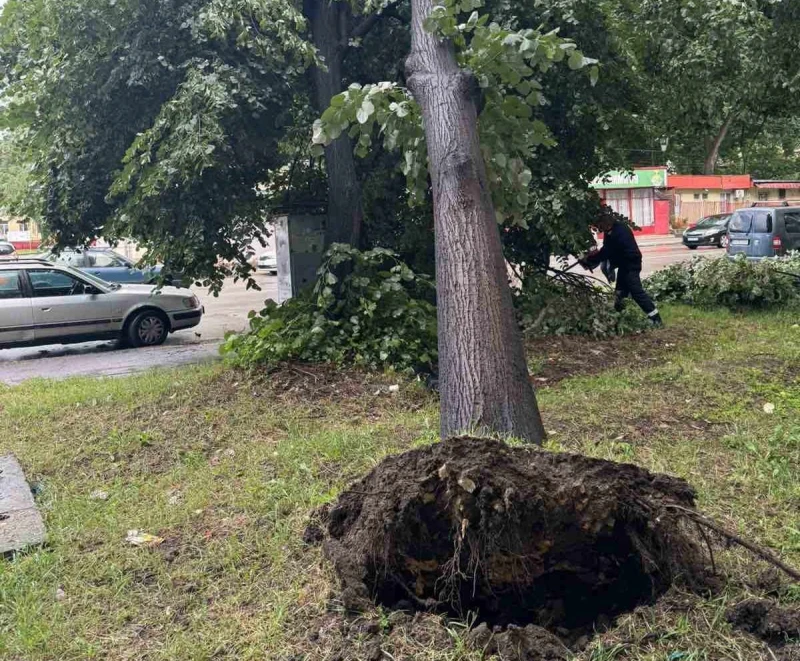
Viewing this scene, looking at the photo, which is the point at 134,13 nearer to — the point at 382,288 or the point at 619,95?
the point at 382,288

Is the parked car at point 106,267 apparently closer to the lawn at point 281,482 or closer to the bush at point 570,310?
the lawn at point 281,482

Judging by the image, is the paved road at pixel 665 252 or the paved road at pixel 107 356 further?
the paved road at pixel 665 252

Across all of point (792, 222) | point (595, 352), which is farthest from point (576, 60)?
point (792, 222)

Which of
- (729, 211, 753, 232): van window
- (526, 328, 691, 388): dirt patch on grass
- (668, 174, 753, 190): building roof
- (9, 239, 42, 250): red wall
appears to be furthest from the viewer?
(9, 239, 42, 250): red wall

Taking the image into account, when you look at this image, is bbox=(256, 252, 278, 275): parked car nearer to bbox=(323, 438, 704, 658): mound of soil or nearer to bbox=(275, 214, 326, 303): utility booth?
bbox=(275, 214, 326, 303): utility booth

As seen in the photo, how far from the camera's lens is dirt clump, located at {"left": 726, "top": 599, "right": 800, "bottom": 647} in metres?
3.08

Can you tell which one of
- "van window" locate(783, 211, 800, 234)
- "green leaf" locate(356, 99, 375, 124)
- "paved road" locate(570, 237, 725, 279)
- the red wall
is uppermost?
the red wall

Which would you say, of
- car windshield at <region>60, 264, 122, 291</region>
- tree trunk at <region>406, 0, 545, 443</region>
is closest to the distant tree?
tree trunk at <region>406, 0, 545, 443</region>

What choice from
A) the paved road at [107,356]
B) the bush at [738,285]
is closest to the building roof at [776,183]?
the bush at [738,285]

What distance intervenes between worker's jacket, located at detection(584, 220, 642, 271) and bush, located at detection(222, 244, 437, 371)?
334 centimetres

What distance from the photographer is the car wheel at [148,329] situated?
13586 millimetres

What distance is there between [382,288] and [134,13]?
3.79m

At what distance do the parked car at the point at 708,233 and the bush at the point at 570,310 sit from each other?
25.5 metres

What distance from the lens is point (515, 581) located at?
3.62 meters
